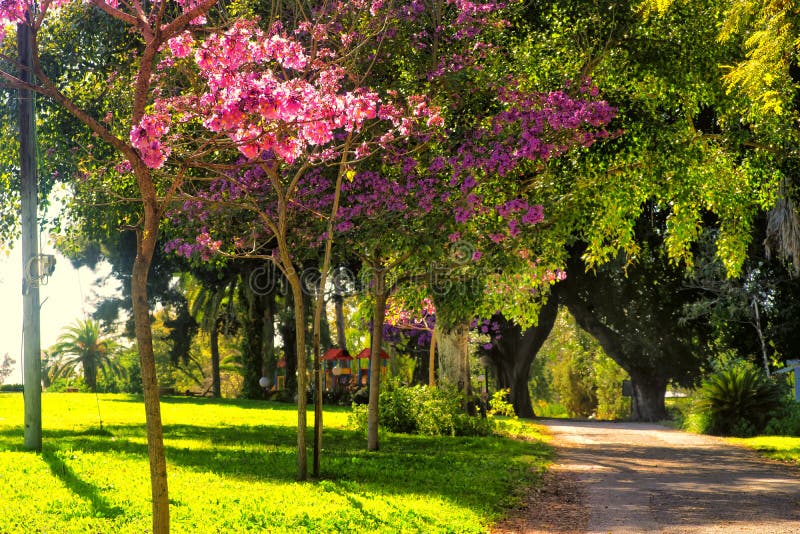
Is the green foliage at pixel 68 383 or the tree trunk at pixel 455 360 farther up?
the tree trunk at pixel 455 360

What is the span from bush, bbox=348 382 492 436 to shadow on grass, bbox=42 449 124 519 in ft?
27.6

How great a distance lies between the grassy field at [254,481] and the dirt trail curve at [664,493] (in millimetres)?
563

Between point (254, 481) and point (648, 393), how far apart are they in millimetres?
29636

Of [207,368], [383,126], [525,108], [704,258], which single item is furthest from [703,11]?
[207,368]

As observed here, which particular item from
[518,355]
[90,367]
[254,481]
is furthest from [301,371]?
[90,367]

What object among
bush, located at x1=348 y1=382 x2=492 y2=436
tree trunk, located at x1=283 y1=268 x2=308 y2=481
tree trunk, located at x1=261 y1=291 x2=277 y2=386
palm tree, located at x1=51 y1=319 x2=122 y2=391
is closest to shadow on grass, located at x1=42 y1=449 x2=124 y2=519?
tree trunk, located at x1=283 y1=268 x2=308 y2=481

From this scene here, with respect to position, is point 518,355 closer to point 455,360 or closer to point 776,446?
point 455,360

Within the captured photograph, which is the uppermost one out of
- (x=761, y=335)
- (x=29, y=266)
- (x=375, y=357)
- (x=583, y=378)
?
(x=29, y=266)

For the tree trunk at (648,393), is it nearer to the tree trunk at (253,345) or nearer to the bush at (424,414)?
the tree trunk at (253,345)

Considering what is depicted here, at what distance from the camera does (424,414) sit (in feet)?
63.5

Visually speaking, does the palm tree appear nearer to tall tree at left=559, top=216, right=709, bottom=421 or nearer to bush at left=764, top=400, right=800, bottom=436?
tall tree at left=559, top=216, right=709, bottom=421

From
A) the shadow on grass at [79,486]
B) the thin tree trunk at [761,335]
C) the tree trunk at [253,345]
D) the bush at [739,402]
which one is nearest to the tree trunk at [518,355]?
the tree trunk at [253,345]

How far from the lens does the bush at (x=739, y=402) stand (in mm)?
22203

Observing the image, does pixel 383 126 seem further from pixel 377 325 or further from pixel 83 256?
pixel 83 256
